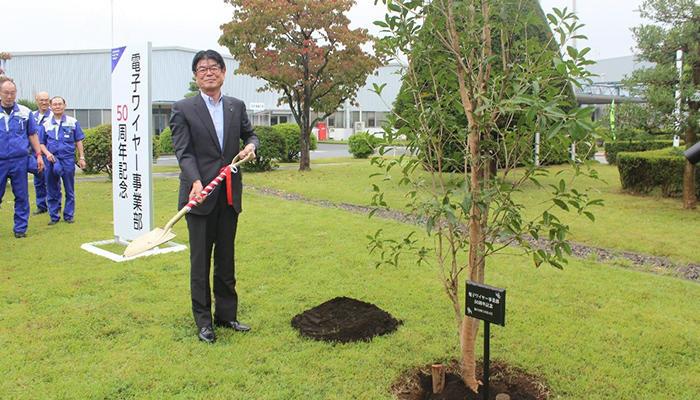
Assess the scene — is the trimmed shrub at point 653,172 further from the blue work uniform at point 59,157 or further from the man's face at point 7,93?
the man's face at point 7,93

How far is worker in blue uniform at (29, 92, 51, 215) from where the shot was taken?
8.43 metres

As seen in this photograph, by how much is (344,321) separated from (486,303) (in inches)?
61.4

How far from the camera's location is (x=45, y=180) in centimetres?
874

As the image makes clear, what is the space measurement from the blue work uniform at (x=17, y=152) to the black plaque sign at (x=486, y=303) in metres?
6.35

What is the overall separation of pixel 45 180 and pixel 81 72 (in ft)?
114

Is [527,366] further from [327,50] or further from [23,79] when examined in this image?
[23,79]

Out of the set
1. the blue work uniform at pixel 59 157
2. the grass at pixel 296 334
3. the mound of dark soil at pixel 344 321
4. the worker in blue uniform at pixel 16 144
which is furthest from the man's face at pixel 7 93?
the mound of dark soil at pixel 344 321

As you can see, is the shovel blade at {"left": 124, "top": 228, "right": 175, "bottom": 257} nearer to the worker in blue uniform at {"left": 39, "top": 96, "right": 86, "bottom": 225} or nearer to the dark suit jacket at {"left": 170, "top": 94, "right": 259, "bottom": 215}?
the dark suit jacket at {"left": 170, "top": 94, "right": 259, "bottom": 215}

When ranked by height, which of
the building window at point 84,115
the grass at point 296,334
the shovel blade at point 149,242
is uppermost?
the building window at point 84,115

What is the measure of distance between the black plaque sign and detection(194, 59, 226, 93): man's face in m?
2.17

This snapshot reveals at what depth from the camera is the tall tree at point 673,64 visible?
9.05 m

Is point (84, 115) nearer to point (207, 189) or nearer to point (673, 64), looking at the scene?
point (673, 64)

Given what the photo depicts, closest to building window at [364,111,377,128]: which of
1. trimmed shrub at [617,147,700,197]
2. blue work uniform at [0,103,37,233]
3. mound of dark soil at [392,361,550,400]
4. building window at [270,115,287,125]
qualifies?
building window at [270,115,287,125]

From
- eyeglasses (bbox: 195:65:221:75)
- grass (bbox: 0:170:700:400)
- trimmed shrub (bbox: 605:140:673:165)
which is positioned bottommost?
grass (bbox: 0:170:700:400)
